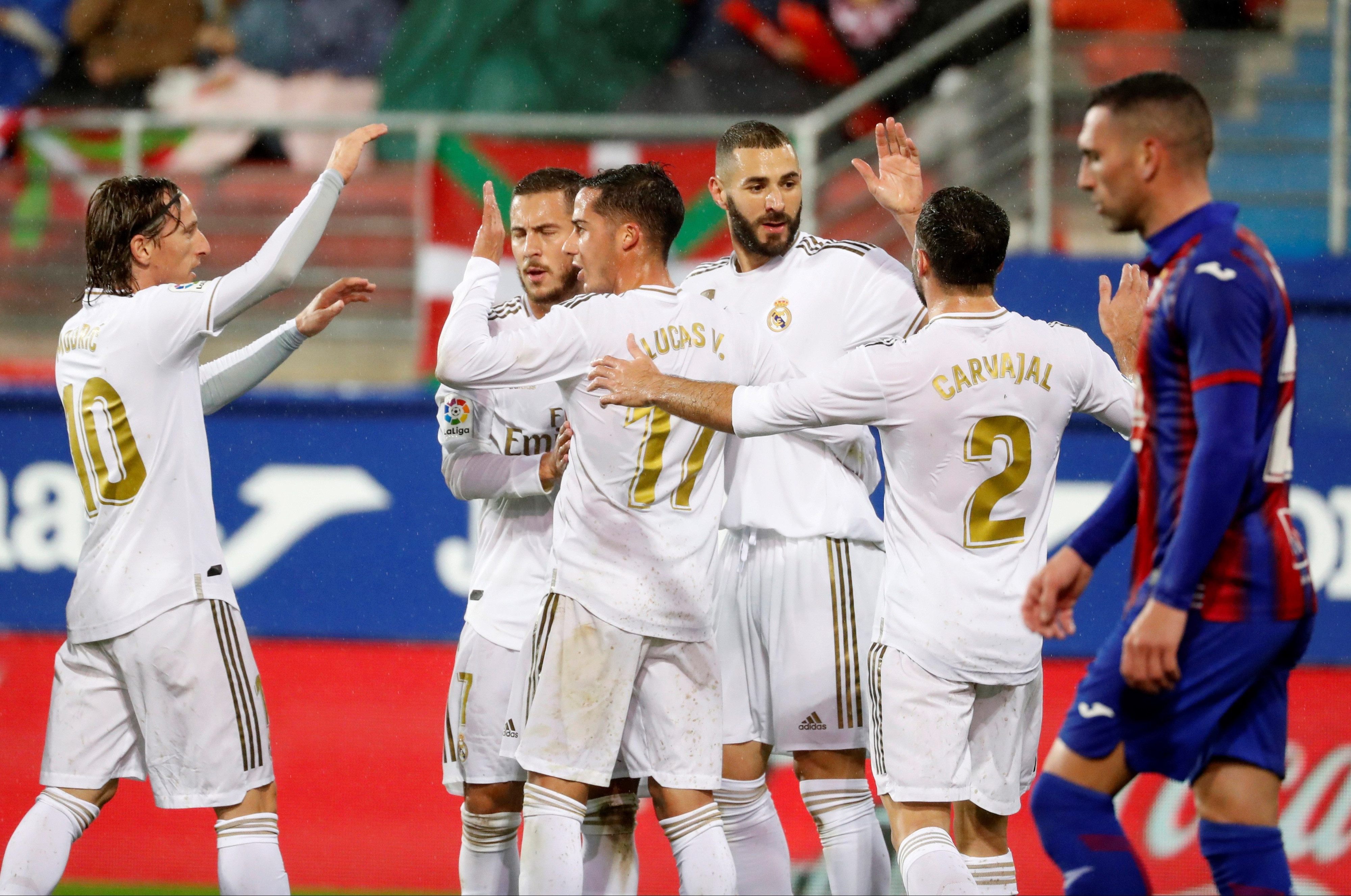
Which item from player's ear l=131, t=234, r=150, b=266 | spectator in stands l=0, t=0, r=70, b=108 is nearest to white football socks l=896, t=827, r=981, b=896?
player's ear l=131, t=234, r=150, b=266

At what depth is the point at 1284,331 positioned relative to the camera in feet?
9.12

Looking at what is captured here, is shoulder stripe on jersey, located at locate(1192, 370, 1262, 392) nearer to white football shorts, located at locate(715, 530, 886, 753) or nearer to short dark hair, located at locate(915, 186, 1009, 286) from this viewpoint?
short dark hair, located at locate(915, 186, 1009, 286)

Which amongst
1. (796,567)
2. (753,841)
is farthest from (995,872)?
(796,567)

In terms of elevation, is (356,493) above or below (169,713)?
above

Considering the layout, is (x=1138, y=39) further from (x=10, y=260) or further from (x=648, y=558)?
(x=10, y=260)

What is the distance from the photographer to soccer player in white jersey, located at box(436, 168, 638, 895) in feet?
13.2

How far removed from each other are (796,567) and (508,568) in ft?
2.71

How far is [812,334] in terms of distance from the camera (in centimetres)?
422

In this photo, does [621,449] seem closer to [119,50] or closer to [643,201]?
[643,201]

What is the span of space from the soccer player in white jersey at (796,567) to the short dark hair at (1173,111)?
4.32 feet

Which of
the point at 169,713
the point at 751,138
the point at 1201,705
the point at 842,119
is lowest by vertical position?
the point at 169,713

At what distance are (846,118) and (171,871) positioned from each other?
5.82 metres

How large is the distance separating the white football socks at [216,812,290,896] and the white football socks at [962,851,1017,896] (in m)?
1.75

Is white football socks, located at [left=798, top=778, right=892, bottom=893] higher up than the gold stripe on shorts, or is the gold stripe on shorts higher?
the gold stripe on shorts
